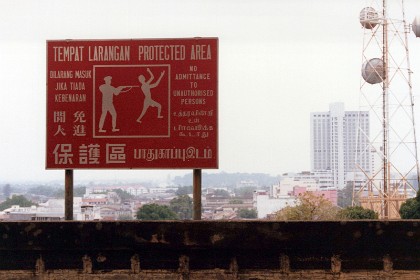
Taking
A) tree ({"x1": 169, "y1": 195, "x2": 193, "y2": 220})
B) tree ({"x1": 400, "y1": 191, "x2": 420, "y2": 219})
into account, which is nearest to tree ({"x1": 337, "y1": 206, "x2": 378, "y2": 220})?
tree ({"x1": 400, "y1": 191, "x2": 420, "y2": 219})

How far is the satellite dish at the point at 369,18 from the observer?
60.6 metres

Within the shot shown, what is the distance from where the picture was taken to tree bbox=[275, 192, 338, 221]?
61.8 metres

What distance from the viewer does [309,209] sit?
64.0m

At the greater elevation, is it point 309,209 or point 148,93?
point 148,93

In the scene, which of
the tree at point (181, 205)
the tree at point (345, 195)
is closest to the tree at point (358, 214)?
the tree at point (181, 205)

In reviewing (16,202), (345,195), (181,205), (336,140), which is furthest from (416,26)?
(336,140)

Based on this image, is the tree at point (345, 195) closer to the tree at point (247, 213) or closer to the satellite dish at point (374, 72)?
the tree at point (247, 213)

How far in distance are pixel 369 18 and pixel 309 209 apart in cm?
1636

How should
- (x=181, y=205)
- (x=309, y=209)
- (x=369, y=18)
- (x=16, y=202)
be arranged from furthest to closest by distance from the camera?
1. (x=16, y=202)
2. (x=181, y=205)
3. (x=309, y=209)
4. (x=369, y=18)

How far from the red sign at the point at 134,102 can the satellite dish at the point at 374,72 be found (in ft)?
175

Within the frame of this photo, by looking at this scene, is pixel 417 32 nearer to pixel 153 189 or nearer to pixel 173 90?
pixel 153 189

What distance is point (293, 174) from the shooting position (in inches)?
4747

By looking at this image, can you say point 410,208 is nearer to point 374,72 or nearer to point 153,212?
point 374,72

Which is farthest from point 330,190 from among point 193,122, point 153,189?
point 193,122
